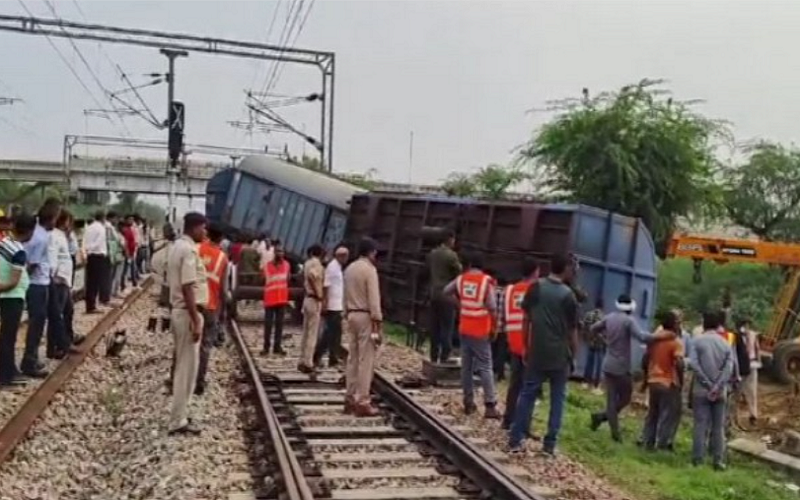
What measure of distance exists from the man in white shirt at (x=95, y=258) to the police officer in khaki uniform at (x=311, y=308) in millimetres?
6603

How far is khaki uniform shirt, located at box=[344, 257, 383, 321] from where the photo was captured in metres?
→ 10.8

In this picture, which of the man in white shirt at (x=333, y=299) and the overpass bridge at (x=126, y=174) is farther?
the overpass bridge at (x=126, y=174)

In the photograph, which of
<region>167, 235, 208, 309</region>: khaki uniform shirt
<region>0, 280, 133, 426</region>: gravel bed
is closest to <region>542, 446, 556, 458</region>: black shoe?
<region>167, 235, 208, 309</region>: khaki uniform shirt

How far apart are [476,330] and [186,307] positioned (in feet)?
10.6

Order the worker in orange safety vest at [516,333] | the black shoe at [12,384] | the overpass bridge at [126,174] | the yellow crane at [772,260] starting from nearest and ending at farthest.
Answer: the worker in orange safety vest at [516,333], the black shoe at [12,384], the yellow crane at [772,260], the overpass bridge at [126,174]

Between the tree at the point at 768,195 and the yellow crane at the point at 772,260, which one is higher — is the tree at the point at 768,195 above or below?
above

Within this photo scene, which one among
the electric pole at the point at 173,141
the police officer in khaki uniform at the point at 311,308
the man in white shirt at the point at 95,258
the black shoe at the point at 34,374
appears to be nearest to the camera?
the black shoe at the point at 34,374

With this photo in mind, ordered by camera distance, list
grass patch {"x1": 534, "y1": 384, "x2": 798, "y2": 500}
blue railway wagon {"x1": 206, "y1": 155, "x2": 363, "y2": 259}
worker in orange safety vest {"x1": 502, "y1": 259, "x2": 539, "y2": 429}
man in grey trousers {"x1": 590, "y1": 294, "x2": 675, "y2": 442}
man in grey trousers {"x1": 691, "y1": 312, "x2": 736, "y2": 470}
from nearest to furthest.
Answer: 1. grass patch {"x1": 534, "y1": 384, "x2": 798, "y2": 500}
2. worker in orange safety vest {"x1": 502, "y1": 259, "x2": 539, "y2": 429}
3. man in grey trousers {"x1": 691, "y1": 312, "x2": 736, "y2": 470}
4. man in grey trousers {"x1": 590, "y1": 294, "x2": 675, "y2": 442}
5. blue railway wagon {"x1": 206, "y1": 155, "x2": 363, "y2": 259}

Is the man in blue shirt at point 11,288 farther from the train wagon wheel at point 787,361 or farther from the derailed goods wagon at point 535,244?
the train wagon wheel at point 787,361

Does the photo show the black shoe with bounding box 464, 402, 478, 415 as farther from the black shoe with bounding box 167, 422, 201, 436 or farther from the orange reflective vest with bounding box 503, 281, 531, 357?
the black shoe with bounding box 167, 422, 201, 436

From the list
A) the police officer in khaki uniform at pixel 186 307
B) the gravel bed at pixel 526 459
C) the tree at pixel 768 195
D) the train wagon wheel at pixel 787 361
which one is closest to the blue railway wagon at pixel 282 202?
the gravel bed at pixel 526 459

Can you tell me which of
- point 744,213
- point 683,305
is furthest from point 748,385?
Answer: point 744,213

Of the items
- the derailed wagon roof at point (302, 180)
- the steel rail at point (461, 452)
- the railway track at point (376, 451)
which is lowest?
the railway track at point (376, 451)

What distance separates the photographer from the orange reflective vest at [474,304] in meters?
11.1
